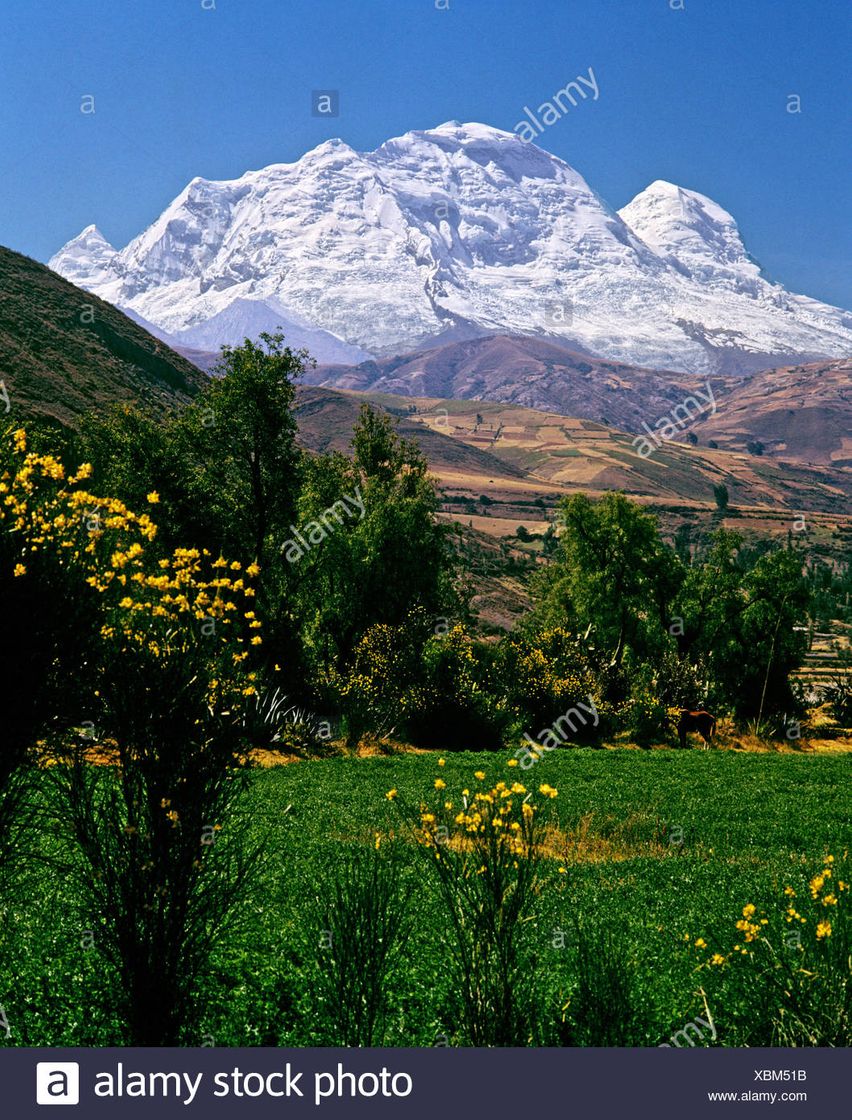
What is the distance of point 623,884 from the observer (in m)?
12.7

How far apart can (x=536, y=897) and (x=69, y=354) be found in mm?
87715

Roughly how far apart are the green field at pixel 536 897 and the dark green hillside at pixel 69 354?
5083 centimetres

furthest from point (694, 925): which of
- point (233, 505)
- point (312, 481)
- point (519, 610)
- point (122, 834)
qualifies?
point (519, 610)

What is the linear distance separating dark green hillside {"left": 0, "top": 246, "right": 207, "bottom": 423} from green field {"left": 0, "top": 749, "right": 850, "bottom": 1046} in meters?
50.8

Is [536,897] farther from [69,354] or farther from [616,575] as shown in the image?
[69,354]

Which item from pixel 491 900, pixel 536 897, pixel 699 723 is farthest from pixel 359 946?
pixel 699 723

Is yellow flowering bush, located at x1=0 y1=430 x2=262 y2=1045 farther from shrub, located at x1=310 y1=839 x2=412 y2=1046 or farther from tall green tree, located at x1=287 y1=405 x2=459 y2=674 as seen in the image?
tall green tree, located at x1=287 y1=405 x2=459 y2=674

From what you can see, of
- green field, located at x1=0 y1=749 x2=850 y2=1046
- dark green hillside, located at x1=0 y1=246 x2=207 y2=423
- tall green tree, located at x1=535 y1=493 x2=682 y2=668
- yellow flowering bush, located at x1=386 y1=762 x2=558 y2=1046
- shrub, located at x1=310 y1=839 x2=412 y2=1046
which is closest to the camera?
yellow flowering bush, located at x1=386 y1=762 x2=558 y2=1046

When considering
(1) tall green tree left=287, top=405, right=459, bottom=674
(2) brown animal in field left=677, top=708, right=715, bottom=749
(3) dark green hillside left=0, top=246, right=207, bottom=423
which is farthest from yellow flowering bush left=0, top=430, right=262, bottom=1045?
(3) dark green hillside left=0, top=246, right=207, bottom=423

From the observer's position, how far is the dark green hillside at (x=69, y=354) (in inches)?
2805

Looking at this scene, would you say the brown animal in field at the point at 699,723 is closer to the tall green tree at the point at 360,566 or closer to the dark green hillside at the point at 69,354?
the tall green tree at the point at 360,566

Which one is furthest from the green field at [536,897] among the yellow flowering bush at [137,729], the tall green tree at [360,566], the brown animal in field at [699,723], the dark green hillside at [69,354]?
the dark green hillside at [69,354]

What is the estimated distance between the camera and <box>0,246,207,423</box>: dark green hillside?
7124 cm

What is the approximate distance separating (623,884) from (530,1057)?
8583 millimetres
